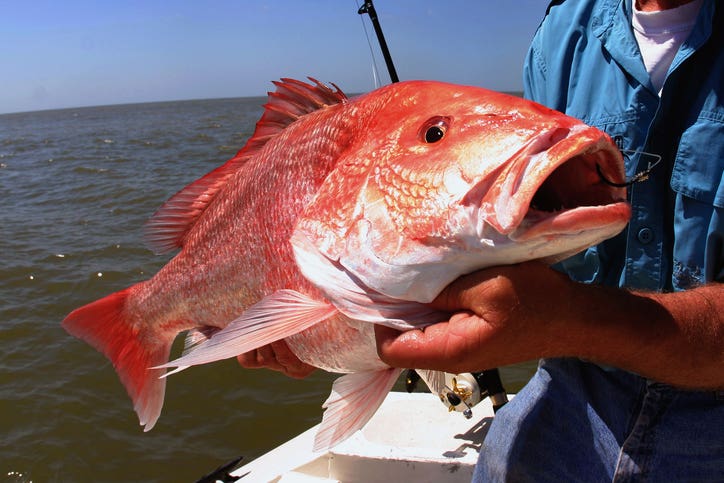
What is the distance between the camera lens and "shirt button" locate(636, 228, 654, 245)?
1.56 m

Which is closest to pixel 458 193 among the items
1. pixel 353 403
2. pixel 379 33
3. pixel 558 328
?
pixel 558 328

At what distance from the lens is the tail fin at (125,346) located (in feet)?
7.12

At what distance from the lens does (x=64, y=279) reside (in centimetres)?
808

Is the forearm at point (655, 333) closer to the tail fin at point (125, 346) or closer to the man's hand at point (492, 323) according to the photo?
the man's hand at point (492, 323)

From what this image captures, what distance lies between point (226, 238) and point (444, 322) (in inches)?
35.5

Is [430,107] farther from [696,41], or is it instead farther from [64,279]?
[64,279]

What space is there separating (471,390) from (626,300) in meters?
1.47

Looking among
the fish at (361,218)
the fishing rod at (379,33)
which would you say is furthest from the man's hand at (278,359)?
the fishing rod at (379,33)

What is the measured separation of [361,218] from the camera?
120 centimetres

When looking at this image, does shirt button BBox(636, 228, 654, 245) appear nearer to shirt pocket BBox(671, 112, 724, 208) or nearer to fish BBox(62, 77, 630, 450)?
shirt pocket BBox(671, 112, 724, 208)

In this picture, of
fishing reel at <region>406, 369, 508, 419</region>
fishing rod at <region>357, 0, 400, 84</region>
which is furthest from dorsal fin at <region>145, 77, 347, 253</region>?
fishing rod at <region>357, 0, 400, 84</region>

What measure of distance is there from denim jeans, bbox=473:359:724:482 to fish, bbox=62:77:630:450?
362mm

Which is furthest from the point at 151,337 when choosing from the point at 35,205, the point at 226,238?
the point at 35,205

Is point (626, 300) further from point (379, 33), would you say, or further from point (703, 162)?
point (379, 33)
